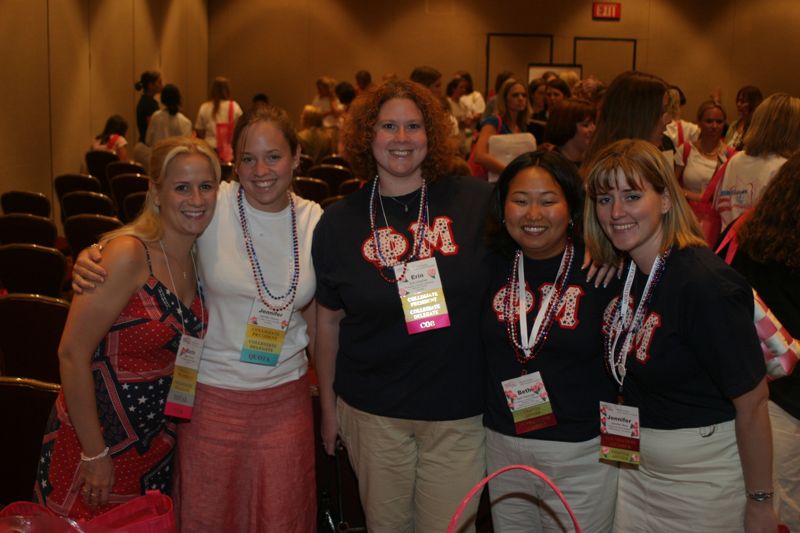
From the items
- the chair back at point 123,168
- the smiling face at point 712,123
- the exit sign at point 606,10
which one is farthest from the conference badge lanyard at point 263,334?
the exit sign at point 606,10

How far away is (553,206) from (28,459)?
1647 millimetres

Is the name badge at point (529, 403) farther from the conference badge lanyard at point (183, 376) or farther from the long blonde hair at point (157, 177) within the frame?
the long blonde hair at point (157, 177)

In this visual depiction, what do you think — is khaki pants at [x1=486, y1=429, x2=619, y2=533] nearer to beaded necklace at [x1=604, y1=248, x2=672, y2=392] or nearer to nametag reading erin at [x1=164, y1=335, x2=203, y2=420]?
beaded necklace at [x1=604, y1=248, x2=672, y2=392]

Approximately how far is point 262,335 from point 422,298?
48cm

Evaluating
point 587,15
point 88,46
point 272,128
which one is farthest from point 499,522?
point 587,15

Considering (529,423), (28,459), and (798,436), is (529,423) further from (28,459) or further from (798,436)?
(28,459)

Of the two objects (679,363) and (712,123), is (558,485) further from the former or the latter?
(712,123)

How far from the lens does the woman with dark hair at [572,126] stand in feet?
12.8

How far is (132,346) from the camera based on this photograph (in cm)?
210

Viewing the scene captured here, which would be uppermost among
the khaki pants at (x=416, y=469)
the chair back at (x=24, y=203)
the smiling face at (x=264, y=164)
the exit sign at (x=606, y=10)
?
the exit sign at (x=606, y=10)

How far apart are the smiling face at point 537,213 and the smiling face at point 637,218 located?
18 cm

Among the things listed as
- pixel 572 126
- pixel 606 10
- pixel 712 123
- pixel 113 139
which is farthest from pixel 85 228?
pixel 606 10

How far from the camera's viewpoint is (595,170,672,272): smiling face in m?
1.90

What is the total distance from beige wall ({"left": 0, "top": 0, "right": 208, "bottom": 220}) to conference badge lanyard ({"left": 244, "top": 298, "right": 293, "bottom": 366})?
604 cm
